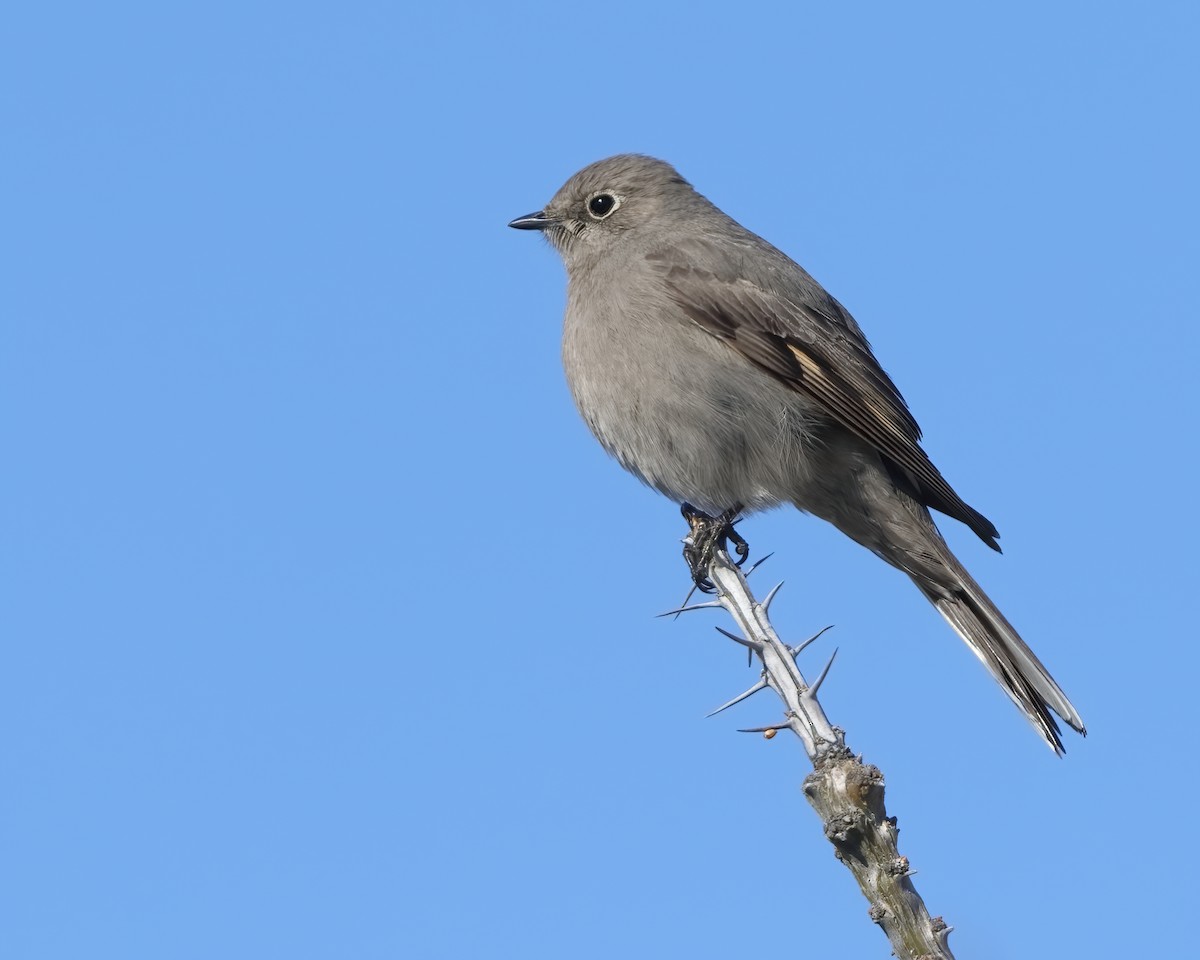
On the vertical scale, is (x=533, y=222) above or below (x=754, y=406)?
above

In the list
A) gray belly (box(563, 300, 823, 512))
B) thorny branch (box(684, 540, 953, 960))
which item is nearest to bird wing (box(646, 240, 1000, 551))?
gray belly (box(563, 300, 823, 512))

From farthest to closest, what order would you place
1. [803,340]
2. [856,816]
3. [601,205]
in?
[601,205]
[803,340]
[856,816]

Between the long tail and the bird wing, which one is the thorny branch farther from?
the bird wing

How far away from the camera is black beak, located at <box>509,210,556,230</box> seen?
10.1 m

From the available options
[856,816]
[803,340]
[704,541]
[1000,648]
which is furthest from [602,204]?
[856,816]

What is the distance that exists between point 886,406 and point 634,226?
2202 millimetres

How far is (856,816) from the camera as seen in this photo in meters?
4.29

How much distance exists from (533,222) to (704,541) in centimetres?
358

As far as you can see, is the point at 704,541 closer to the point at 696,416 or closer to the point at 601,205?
the point at 696,416

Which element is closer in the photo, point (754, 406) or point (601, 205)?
point (754, 406)

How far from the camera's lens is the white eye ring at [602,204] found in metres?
9.98

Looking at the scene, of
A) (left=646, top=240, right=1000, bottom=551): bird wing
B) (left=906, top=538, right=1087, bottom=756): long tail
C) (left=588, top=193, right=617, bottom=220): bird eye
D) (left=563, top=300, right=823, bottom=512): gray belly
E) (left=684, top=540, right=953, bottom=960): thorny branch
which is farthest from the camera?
(left=588, top=193, right=617, bottom=220): bird eye

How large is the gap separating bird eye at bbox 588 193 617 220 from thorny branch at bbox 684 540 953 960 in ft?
18.1

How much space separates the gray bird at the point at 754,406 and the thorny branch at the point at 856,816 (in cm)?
329
